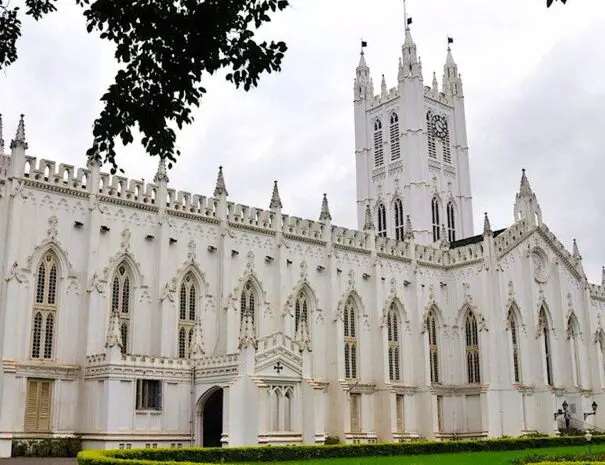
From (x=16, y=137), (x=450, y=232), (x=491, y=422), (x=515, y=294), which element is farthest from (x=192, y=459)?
(x=450, y=232)

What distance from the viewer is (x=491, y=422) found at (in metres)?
54.8

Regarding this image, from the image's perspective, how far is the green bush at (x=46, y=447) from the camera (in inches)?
1439

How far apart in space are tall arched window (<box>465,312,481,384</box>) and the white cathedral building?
0.49 ft

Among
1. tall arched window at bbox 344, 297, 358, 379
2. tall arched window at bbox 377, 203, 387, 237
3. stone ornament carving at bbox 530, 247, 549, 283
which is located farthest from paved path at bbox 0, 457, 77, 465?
tall arched window at bbox 377, 203, 387, 237

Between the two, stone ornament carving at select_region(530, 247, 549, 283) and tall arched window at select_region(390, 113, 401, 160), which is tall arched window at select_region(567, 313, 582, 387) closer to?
stone ornament carving at select_region(530, 247, 549, 283)

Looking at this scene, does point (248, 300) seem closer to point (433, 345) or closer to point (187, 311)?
point (187, 311)

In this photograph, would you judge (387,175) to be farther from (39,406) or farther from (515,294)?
(39,406)

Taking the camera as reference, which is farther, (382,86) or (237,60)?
(382,86)

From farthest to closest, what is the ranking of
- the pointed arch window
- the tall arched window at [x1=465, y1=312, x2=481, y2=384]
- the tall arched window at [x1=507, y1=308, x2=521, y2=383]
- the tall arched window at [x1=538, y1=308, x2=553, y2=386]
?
the pointed arch window, the tall arched window at [x1=538, y1=308, x2=553, y2=386], the tall arched window at [x1=507, y1=308, x2=521, y2=383], the tall arched window at [x1=465, y1=312, x2=481, y2=384]

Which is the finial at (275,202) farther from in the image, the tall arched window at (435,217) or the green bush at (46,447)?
the tall arched window at (435,217)

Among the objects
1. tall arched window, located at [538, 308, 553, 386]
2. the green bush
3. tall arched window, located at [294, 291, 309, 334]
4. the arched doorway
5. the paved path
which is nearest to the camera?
the paved path

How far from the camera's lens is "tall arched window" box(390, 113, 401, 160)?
8149 centimetres

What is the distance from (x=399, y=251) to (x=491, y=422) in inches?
550

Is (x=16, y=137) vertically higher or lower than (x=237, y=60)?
higher
